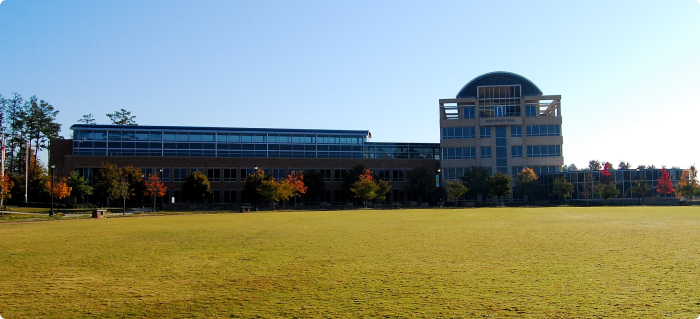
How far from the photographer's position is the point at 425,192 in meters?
92.5

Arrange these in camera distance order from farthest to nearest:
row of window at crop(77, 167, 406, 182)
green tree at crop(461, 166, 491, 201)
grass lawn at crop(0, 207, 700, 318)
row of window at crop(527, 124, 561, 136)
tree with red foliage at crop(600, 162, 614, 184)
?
row of window at crop(527, 124, 561, 136)
row of window at crop(77, 167, 406, 182)
tree with red foliage at crop(600, 162, 614, 184)
green tree at crop(461, 166, 491, 201)
grass lawn at crop(0, 207, 700, 318)

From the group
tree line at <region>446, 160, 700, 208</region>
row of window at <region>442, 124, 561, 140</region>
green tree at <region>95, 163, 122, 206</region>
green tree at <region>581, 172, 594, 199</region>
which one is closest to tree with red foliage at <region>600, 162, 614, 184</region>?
tree line at <region>446, 160, 700, 208</region>

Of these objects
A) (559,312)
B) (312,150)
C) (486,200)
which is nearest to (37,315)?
(559,312)

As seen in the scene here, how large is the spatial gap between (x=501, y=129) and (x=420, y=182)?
18354mm

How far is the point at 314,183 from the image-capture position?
89.9m

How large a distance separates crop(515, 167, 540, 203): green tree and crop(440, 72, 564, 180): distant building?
6.81 metres

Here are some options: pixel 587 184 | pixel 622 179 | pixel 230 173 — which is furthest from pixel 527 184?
pixel 230 173

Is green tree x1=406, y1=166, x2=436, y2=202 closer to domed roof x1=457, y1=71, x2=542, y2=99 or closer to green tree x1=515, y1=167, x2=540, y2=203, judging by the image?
green tree x1=515, y1=167, x2=540, y2=203

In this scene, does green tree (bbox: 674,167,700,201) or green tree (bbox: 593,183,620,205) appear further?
green tree (bbox: 593,183,620,205)

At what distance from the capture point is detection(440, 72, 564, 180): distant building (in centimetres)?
9475

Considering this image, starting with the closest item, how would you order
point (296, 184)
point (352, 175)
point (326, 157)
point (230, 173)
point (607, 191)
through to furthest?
point (607, 191) < point (296, 184) < point (352, 175) < point (230, 173) < point (326, 157)

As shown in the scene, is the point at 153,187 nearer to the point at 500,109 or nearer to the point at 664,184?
the point at 500,109

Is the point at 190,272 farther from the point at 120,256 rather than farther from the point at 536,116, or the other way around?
the point at 536,116

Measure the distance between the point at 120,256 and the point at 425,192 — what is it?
7841 centimetres
